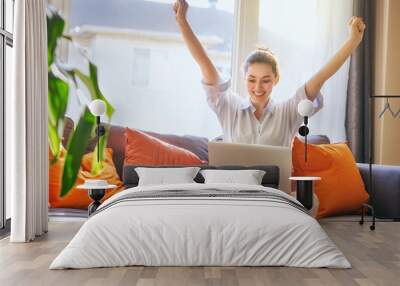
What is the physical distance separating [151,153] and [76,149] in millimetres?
824

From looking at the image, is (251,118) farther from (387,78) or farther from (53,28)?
(53,28)

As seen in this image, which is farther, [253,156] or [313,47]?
[313,47]

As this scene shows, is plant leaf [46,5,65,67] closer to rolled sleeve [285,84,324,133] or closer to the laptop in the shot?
the laptop

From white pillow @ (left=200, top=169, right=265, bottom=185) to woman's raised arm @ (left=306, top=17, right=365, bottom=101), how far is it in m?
1.44

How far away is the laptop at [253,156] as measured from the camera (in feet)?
19.0

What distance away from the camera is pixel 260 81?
6.25m

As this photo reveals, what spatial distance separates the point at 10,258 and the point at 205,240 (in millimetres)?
1264

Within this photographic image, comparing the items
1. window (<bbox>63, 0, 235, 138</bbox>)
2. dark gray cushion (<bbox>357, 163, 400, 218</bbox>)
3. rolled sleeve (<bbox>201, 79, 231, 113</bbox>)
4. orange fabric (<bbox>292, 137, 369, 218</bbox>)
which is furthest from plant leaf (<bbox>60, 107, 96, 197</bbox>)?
dark gray cushion (<bbox>357, 163, 400, 218</bbox>)

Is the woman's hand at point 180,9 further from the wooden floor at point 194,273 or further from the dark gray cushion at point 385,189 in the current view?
the wooden floor at point 194,273

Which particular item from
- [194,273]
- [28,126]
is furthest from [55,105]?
[194,273]

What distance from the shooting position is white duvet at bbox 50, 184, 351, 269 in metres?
3.52

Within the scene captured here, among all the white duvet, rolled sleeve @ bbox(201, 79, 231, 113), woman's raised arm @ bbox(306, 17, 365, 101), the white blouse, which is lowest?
the white duvet

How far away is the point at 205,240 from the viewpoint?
3559mm

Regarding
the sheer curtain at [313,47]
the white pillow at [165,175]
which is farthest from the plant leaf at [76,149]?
the sheer curtain at [313,47]
